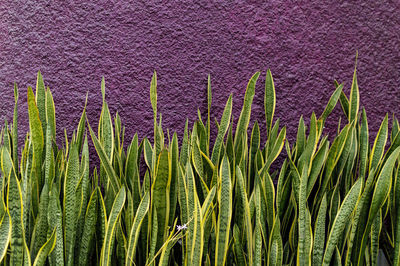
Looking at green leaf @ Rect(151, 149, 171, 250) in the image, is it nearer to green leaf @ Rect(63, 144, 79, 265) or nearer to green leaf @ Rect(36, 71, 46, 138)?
green leaf @ Rect(63, 144, 79, 265)

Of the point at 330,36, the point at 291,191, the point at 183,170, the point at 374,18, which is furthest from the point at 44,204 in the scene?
the point at 374,18

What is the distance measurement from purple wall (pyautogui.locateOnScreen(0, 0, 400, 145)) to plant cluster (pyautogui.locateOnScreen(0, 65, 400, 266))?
205mm

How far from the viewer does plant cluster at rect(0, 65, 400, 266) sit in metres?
0.65

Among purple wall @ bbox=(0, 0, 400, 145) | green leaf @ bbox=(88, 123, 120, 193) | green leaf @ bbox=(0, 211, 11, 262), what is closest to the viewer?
green leaf @ bbox=(0, 211, 11, 262)

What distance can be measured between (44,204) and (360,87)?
88cm

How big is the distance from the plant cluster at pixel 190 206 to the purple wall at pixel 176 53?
0.21 m

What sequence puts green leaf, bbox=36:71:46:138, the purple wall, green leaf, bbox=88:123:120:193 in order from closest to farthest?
1. green leaf, bbox=88:123:120:193
2. green leaf, bbox=36:71:46:138
3. the purple wall

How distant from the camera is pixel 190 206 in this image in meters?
0.70

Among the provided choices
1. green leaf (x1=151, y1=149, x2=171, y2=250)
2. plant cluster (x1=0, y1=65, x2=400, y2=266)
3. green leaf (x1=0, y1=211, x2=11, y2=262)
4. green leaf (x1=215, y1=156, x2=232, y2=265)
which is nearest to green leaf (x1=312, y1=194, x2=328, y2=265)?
plant cluster (x1=0, y1=65, x2=400, y2=266)

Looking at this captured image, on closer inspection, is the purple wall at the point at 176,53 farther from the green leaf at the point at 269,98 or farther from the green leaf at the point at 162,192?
the green leaf at the point at 162,192

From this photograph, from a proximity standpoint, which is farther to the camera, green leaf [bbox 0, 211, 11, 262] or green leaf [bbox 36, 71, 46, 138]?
green leaf [bbox 36, 71, 46, 138]

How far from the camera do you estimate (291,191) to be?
80 cm

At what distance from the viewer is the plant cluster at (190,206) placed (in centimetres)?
65

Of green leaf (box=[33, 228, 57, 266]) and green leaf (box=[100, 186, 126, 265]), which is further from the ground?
green leaf (box=[100, 186, 126, 265])
